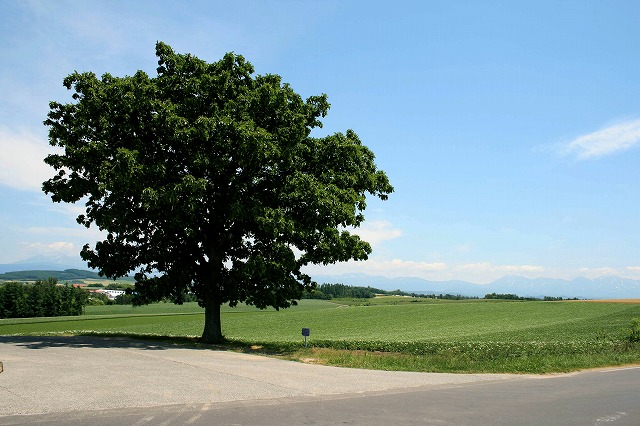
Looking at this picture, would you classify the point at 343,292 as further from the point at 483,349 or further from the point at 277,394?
the point at 277,394

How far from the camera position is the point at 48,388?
11516 mm

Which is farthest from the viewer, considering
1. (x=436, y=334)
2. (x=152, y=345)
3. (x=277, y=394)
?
(x=436, y=334)

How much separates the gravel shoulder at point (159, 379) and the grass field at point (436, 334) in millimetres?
2877

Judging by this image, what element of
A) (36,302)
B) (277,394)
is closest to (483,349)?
(277,394)

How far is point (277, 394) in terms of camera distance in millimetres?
11727

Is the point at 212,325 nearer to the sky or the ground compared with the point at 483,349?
nearer to the sky

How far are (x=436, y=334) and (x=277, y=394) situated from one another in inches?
1229

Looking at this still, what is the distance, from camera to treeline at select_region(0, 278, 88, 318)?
83.2 meters

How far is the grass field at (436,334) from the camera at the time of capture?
19620mm

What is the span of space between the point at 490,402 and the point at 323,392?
3946 mm

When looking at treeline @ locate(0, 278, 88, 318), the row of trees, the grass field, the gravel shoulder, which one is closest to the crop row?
the grass field

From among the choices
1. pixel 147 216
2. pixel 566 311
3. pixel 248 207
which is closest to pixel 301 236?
pixel 248 207

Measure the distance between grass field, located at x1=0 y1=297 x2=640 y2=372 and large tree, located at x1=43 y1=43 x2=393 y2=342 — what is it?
4063 mm

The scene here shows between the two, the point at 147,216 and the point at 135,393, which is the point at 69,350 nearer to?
the point at 147,216
